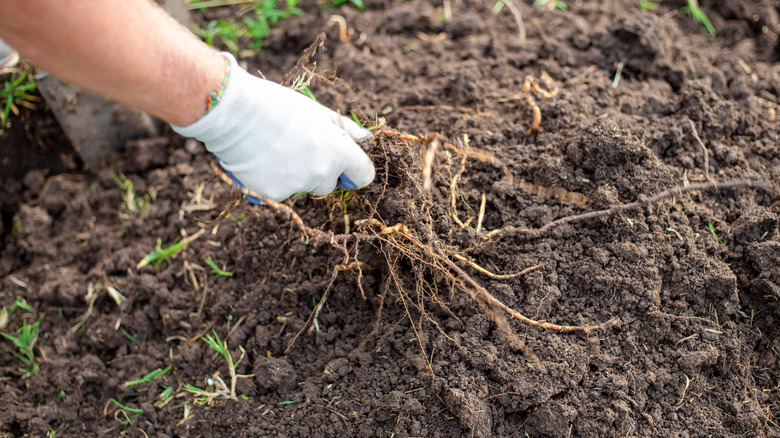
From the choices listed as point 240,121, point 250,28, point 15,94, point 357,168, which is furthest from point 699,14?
point 15,94

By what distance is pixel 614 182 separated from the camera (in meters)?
1.85

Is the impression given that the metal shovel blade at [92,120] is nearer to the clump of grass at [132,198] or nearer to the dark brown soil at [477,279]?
the clump of grass at [132,198]

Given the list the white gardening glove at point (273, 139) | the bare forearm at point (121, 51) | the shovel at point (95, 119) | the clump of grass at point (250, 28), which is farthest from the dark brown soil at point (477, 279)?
the clump of grass at point (250, 28)

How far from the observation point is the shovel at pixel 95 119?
240 centimetres

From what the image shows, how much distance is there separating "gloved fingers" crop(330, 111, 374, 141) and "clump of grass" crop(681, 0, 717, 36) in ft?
6.62

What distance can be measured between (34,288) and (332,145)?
154 cm

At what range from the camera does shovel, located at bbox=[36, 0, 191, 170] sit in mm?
2400

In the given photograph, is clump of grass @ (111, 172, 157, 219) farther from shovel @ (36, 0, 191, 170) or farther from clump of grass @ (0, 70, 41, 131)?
clump of grass @ (0, 70, 41, 131)

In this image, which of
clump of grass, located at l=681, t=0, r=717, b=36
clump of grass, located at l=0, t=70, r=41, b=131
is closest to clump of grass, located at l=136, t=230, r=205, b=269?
clump of grass, located at l=0, t=70, r=41, b=131

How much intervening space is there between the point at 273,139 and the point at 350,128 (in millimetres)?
277

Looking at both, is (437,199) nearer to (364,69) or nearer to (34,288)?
(364,69)

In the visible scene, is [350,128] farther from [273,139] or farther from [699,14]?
[699,14]

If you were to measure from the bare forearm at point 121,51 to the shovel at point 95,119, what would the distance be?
4.17 ft

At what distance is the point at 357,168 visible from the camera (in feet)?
5.48
